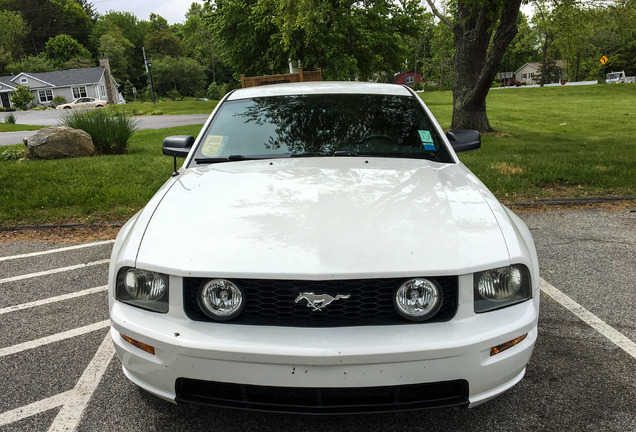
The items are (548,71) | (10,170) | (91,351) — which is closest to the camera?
(91,351)

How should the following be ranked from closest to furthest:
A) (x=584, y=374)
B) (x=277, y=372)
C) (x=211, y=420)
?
(x=277, y=372)
(x=211, y=420)
(x=584, y=374)

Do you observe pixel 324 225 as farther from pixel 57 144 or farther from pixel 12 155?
pixel 12 155

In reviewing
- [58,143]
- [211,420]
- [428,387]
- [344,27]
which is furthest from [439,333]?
[344,27]

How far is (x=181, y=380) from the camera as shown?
179cm

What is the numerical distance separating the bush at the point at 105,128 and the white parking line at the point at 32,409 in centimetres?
910

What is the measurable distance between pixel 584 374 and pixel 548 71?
96859 millimetres

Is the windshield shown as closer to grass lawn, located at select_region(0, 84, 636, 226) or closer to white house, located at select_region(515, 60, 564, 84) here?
grass lawn, located at select_region(0, 84, 636, 226)

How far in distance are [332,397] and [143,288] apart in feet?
2.91

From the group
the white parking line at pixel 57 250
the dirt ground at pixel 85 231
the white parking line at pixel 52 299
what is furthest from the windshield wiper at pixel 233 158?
the dirt ground at pixel 85 231

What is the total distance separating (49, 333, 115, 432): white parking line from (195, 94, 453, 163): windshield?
133 cm

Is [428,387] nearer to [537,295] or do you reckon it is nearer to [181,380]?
[537,295]

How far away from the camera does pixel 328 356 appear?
5.42 feet

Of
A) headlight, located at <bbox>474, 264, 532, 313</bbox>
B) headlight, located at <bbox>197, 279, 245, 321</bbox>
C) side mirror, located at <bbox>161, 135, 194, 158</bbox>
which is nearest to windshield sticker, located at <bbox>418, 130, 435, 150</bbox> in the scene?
headlight, located at <bbox>474, 264, 532, 313</bbox>

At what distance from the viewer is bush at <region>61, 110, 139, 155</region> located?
10.5 meters
